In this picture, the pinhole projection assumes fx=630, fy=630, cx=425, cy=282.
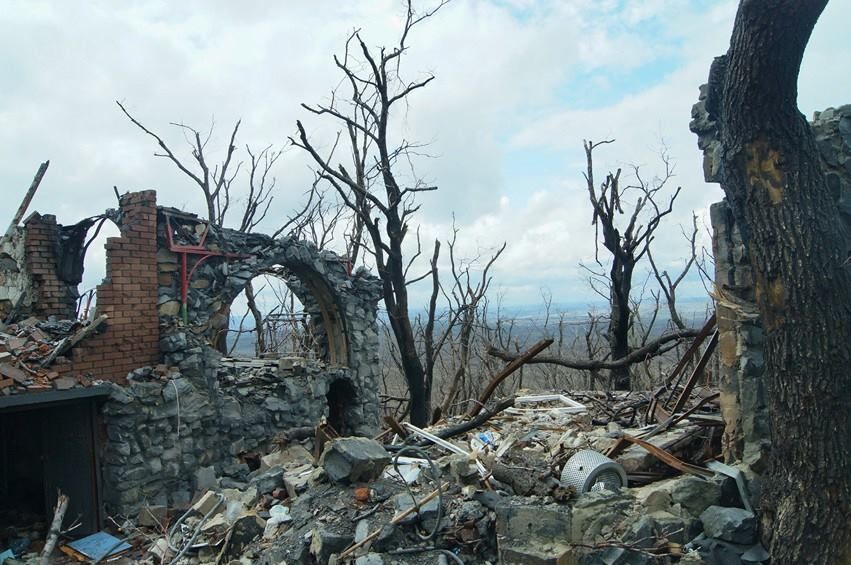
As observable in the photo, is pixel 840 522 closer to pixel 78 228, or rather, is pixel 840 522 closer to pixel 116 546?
pixel 116 546

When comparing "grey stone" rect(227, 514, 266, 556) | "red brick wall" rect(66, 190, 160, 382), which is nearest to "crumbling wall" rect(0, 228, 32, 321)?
"red brick wall" rect(66, 190, 160, 382)

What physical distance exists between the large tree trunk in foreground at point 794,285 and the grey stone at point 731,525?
0.31 ft

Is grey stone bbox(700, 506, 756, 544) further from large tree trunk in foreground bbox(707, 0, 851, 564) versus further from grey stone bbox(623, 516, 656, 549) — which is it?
grey stone bbox(623, 516, 656, 549)

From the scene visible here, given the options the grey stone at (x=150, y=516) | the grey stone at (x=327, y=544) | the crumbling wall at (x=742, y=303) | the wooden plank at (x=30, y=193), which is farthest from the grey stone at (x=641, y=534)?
the wooden plank at (x=30, y=193)

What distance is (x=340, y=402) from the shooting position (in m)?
11.6

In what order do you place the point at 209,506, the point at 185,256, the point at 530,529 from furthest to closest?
1. the point at 185,256
2. the point at 209,506
3. the point at 530,529

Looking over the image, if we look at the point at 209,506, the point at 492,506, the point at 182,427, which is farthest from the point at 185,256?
the point at 492,506

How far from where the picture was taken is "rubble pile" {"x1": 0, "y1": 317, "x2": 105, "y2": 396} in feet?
21.8

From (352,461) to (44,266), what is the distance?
301 inches

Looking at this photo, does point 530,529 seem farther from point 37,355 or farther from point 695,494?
point 37,355

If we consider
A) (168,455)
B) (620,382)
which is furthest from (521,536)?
(620,382)

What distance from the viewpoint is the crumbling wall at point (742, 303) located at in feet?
13.3

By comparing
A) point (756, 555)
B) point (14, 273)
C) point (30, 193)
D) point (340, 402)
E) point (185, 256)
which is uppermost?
point (30, 193)

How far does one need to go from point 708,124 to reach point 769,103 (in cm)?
90
